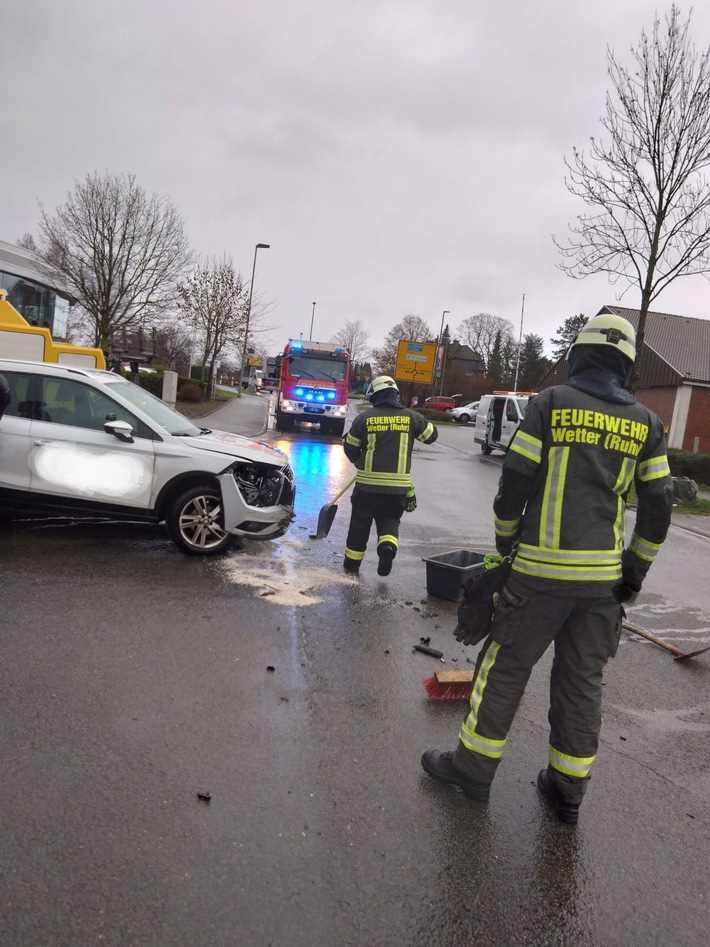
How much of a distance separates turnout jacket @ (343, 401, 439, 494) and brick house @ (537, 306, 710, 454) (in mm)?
25267

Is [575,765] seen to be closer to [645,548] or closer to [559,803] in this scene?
[559,803]

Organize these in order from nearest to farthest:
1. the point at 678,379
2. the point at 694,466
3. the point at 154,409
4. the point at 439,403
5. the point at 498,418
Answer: the point at 154,409 → the point at 694,466 → the point at 498,418 → the point at 678,379 → the point at 439,403

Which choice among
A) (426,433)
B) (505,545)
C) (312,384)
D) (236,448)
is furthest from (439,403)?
(505,545)

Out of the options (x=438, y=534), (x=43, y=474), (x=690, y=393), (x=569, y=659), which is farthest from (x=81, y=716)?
(x=690, y=393)

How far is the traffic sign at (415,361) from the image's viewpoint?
37.3 metres

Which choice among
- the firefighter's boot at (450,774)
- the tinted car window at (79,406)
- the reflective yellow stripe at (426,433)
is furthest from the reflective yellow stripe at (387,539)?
the firefighter's boot at (450,774)

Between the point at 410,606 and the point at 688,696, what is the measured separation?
2170 mm

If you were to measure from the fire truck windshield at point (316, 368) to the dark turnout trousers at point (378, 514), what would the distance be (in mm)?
16748

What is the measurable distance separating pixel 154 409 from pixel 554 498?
5.23 metres

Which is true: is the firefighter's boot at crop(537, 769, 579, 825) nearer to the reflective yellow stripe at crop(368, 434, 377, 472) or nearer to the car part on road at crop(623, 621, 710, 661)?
the car part on road at crop(623, 621, 710, 661)

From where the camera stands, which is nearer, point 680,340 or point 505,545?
point 505,545

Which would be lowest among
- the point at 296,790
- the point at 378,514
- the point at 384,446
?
the point at 296,790

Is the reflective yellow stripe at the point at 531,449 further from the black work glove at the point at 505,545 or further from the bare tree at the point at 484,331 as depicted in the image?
the bare tree at the point at 484,331

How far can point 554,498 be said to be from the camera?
9.64 feet
